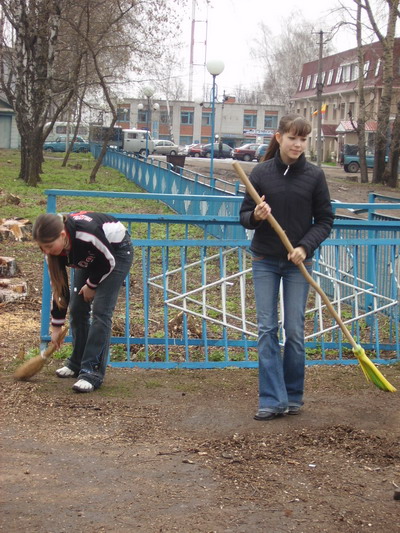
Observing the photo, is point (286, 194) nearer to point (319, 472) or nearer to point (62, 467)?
point (319, 472)

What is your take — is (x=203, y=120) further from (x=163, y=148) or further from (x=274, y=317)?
(x=274, y=317)

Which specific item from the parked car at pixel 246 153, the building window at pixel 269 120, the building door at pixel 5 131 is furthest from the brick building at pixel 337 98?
the building door at pixel 5 131

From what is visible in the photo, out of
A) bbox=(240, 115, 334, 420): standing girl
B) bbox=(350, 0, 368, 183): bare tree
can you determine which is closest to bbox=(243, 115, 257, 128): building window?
bbox=(350, 0, 368, 183): bare tree

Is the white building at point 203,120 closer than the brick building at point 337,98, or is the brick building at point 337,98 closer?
the brick building at point 337,98

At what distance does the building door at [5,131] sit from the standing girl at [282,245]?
61502 millimetres

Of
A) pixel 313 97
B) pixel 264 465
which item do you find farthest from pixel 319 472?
pixel 313 97

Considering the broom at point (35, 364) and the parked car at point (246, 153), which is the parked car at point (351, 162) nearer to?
the parked car at point (246, 153)

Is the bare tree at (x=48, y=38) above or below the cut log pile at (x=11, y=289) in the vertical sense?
above

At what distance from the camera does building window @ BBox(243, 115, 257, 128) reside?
103 meters

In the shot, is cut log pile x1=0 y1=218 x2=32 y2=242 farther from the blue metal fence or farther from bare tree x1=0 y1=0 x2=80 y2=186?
bare tree x1=0 y1=0 x2=80 y2=186

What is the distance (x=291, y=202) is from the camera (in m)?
4.95

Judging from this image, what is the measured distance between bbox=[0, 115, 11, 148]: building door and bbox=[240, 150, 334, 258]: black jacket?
6150 centimetres

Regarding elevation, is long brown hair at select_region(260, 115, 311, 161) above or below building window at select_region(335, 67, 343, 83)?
below

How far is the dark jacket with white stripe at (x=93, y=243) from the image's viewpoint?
5.15m
